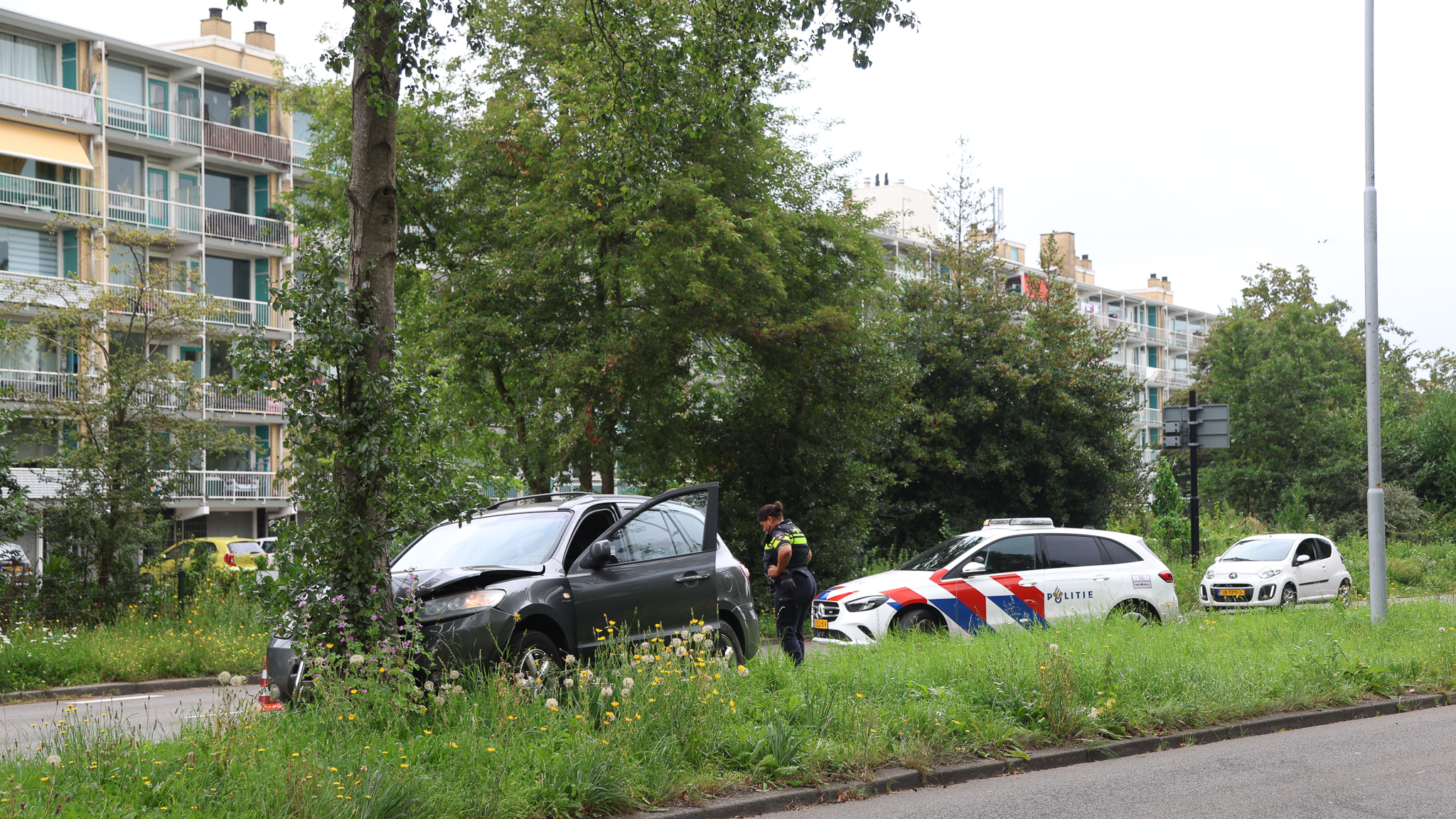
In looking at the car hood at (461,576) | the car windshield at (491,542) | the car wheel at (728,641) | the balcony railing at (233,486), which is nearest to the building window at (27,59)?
the balcony railing at (233,486)

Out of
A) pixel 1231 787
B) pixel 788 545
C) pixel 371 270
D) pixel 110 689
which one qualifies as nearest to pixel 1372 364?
pixel 788 545

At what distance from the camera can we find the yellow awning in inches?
1441

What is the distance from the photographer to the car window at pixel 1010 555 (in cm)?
1434

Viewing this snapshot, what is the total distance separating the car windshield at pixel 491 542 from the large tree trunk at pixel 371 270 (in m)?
1.90

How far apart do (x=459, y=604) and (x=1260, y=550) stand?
1995 cm

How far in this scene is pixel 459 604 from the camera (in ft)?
27.9

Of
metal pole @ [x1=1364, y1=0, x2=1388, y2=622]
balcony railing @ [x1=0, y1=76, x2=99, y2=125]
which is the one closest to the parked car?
metal pole @ [x1=1364, y1=0, x2=1388, y2=622]

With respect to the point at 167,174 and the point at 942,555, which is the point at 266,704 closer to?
the point at 942,555

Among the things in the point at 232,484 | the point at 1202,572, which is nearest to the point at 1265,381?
the point at 1202,572

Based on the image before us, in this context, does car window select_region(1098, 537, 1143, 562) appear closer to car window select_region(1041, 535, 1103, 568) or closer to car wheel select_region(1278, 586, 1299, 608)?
car window select_region(1041, 535, 1103, 568)

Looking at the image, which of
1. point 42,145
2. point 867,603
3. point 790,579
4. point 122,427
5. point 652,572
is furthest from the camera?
point 42,145

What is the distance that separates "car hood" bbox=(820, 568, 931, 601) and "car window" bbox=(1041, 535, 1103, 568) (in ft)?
5.30

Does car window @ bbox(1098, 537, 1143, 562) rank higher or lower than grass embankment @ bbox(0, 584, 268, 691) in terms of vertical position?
higher

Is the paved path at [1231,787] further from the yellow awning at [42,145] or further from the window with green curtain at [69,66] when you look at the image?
the window with green curtain at [69,66]
